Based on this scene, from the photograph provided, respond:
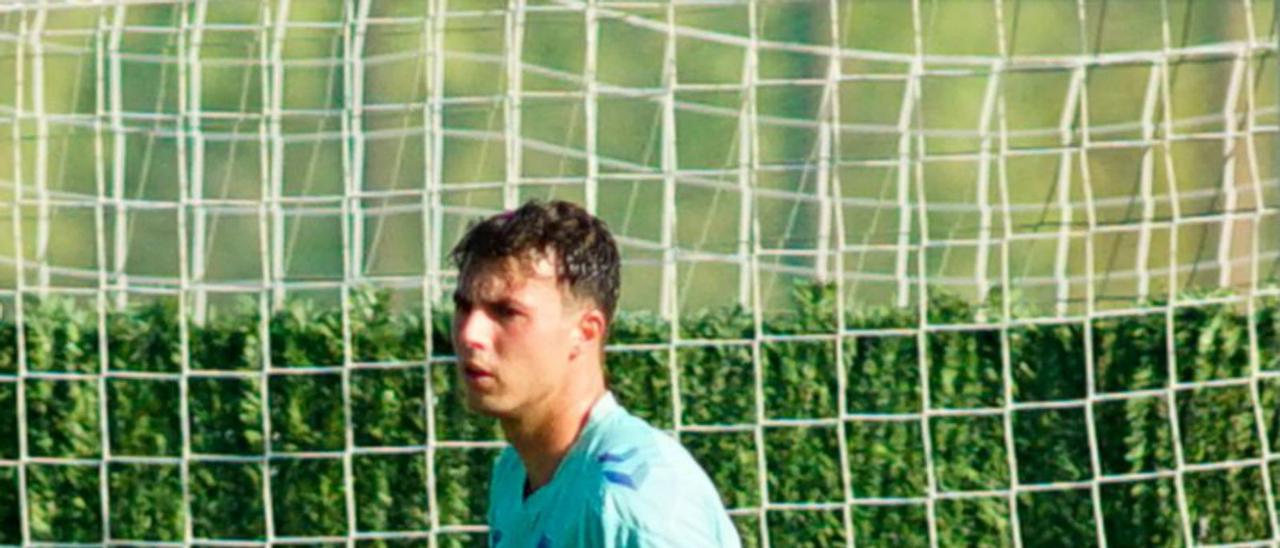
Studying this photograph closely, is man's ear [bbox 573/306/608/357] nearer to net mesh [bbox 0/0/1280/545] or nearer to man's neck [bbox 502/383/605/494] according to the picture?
man's neck [bbox 502/383/605/494]

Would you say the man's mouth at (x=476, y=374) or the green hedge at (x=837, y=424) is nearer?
the man's mouth at (x=476, y=374)

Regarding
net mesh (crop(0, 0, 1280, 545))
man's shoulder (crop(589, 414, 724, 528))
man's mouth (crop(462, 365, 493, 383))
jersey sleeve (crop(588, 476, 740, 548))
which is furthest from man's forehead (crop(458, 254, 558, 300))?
net mesh (crop(0, 0, 1280, 545))

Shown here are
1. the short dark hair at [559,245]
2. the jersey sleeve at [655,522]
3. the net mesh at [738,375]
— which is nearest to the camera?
the jersey sleeve at [655,522]

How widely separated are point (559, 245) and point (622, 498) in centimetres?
47

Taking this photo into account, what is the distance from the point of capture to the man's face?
330cm

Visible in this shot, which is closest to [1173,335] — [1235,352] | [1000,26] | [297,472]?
[1235,352]

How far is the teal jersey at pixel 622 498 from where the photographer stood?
9.95 ft

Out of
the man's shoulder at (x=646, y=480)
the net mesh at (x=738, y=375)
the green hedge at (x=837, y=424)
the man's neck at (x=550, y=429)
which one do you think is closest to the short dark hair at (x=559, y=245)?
the man's neck at (x=550, y=429)

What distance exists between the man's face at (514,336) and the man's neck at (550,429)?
23 mm

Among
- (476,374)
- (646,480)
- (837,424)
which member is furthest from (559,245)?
(837,424)

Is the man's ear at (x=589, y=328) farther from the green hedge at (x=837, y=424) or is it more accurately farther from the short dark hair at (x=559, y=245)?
the green hedge at (x=837, y=424)

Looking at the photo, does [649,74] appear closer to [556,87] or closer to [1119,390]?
[556,87]

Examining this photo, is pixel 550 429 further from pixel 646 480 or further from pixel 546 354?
pixel 646 480

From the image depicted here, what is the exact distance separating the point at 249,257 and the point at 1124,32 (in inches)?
296
